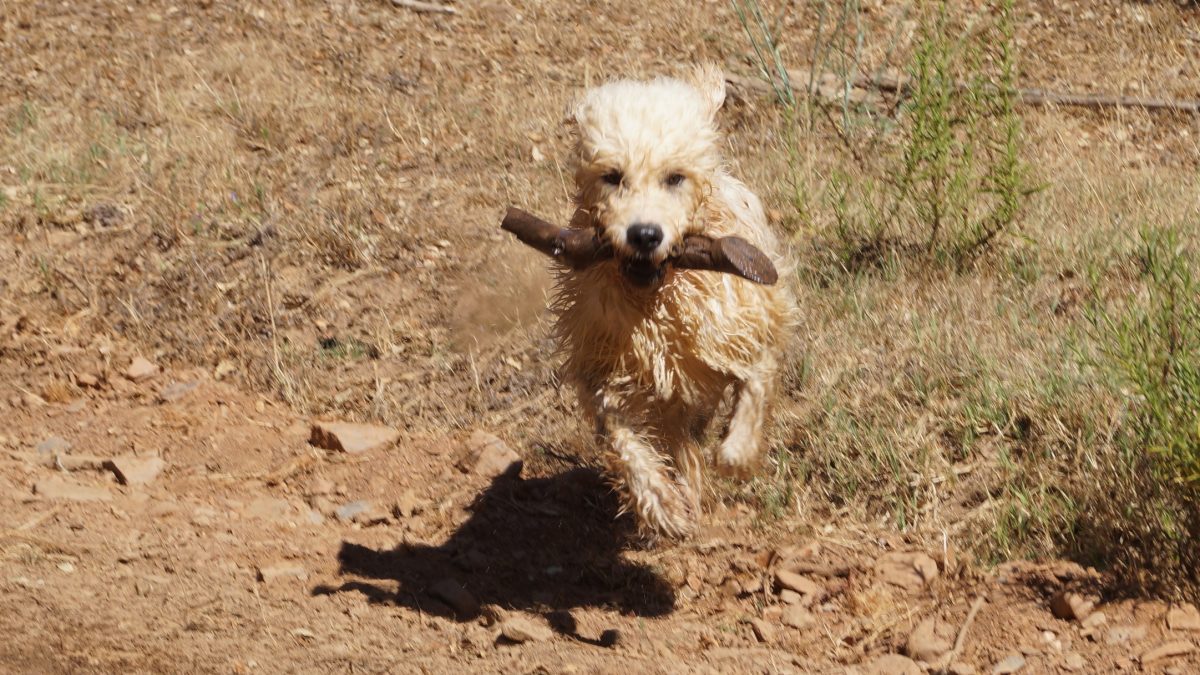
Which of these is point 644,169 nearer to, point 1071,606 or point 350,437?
point 1071,606

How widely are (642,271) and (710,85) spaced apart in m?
1.07

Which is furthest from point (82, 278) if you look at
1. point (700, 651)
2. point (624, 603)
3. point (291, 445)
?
point (700, 651)

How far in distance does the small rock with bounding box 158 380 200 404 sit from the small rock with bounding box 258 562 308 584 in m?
2.17

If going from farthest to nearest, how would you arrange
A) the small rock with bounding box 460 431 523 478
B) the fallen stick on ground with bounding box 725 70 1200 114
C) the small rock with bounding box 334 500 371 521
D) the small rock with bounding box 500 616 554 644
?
the fallen stick on ground with bounding box 725 70 1200 114, the small rock with bounding box 460 431 523 478, the small rock with bounding box 334 500 371 521, the small rock with bounding box 500 616 554 644

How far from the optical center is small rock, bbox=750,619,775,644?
16.5ft

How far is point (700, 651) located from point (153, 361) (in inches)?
160

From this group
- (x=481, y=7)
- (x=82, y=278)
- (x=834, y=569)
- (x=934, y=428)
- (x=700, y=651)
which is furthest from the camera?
(x=481, y=7)

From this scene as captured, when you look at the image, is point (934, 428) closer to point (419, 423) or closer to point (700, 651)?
point (700, 651)

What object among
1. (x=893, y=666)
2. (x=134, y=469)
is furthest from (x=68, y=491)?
(x=893, y=666)

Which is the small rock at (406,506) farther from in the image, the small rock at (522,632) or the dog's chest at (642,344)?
the small rock at (522,632)

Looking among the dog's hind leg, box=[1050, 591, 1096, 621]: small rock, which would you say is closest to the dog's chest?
the dog's hind leg

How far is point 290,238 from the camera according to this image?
326 inches

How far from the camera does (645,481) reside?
5.14 m

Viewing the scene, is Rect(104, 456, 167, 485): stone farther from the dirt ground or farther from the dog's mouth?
the dog's mouth
